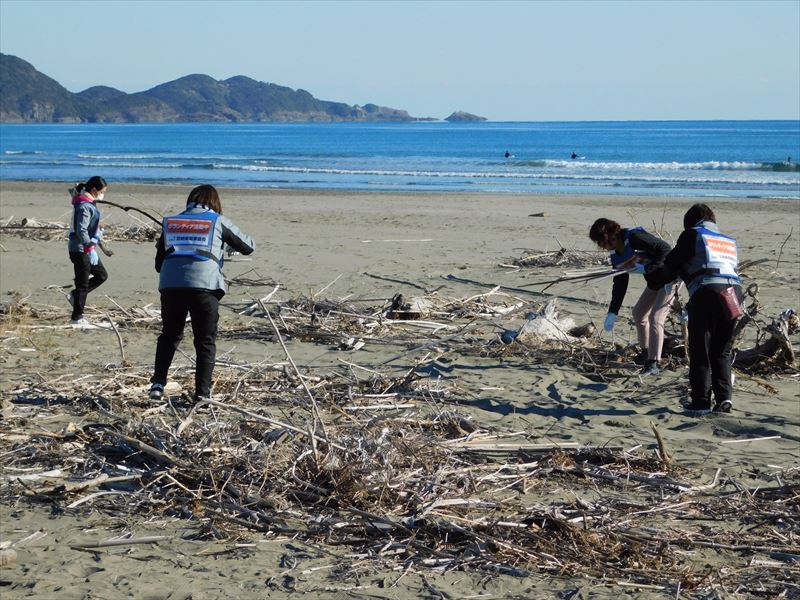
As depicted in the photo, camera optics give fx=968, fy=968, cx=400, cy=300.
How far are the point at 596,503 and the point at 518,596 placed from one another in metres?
1.01

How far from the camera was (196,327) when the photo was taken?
21.4 feet

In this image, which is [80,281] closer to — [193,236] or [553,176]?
[193,236]

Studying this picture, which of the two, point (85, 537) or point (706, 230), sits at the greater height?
point (706, 230)

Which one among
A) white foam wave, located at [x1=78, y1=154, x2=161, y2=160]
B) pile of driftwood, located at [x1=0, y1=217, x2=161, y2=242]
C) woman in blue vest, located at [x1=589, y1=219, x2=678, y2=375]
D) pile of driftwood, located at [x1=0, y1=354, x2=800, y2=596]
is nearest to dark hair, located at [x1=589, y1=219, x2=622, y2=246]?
woman in blue vest, located at [x1=589, y1=219, x2=678, y2=375]

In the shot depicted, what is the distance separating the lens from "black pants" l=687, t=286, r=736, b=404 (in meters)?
6.80

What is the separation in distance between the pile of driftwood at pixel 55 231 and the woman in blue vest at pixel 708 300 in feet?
34.1

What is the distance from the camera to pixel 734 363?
8.07 metres

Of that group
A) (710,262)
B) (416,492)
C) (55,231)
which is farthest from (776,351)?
(55,231)

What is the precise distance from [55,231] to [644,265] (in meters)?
11.0

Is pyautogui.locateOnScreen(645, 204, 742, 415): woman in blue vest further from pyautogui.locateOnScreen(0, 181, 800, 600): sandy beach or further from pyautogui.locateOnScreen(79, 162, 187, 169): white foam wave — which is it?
pyautogui.locateOnScreen(79, 162, 187, 169): white foam wave

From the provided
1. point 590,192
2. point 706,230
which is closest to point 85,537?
point 706,230

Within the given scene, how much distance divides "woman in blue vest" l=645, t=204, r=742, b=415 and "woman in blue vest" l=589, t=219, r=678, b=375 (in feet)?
1.81

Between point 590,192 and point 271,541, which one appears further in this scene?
point 590,192

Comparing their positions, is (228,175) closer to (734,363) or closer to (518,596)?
(734,363)
